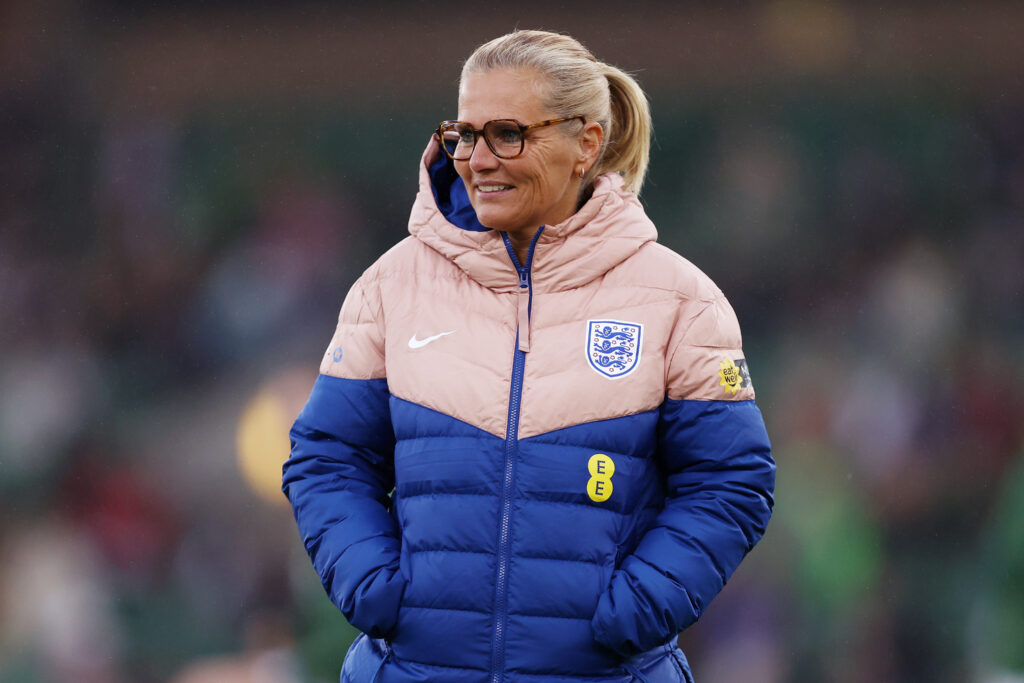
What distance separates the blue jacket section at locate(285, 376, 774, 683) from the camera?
190 centimetres

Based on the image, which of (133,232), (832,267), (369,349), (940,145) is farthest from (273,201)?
(369,349)

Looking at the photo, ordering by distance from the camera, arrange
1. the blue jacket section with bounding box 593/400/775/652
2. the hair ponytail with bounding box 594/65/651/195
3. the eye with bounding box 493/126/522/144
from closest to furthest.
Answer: the blue jacket section with bounding box 593/400/775/652 → the eye with bounding box 493/126/522/144 → the hair ponytail with bounding box 594/65/651/195

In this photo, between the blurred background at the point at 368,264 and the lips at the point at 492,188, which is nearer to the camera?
the lips at the point at 492,188

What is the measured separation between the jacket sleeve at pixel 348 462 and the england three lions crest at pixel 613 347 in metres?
0.36

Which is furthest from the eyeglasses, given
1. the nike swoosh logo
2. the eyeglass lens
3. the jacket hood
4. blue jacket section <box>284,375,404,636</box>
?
blue jacket section <box>284,375,404,636</box>

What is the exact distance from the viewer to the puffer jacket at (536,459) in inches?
74.8

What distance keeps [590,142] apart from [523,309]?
1.02ft

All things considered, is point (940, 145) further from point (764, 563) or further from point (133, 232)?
point (133, 232)

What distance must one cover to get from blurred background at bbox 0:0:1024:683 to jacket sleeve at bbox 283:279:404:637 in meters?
2.52

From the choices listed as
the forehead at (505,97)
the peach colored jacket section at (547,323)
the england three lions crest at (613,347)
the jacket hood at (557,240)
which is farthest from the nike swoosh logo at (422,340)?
the forehead at (505,97)

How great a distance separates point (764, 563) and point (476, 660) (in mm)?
2669

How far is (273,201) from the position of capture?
466 cm

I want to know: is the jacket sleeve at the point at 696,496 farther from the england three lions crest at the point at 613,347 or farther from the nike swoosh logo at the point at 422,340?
the nike swoosh logo at the point at 422,340

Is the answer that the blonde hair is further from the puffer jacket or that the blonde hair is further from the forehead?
the puffer jacket
